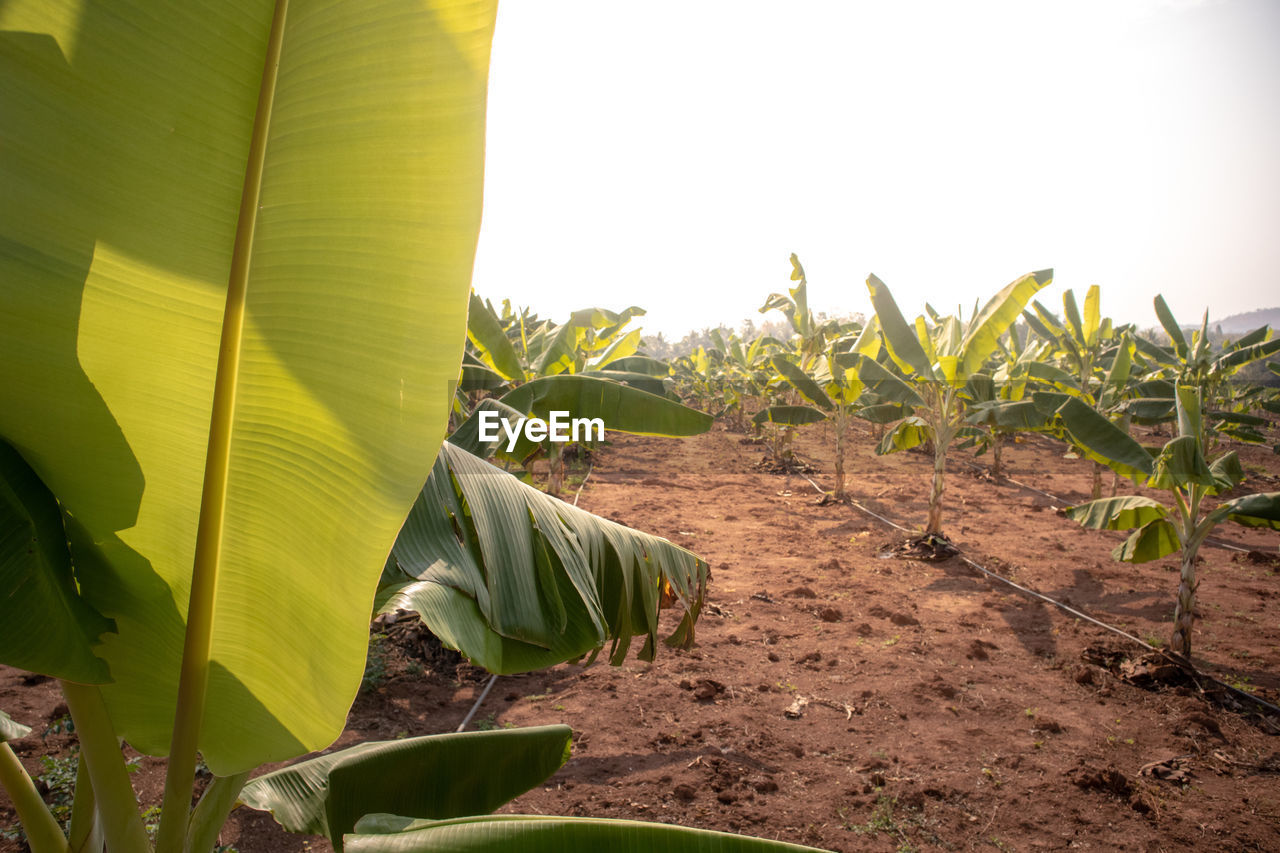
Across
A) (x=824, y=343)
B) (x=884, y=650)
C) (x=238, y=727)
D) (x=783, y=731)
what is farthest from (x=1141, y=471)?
(x=824, y=343)

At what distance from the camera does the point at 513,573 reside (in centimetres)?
156

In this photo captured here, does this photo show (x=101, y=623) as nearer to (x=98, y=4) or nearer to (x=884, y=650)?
(x=98, y=4)

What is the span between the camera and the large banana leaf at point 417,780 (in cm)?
132

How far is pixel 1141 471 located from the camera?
4887 millimetres

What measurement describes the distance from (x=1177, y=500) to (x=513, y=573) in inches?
218

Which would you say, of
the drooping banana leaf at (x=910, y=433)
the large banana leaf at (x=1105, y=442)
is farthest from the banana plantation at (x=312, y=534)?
the drooping banana leaf at (x=910, y=433)

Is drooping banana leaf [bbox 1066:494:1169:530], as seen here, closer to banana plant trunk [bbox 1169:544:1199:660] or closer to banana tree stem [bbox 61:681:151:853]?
banana plant trunk [bbox 1169:544:1199:660]

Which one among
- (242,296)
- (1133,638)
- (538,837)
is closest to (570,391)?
(242,296)

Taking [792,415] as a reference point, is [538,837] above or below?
below

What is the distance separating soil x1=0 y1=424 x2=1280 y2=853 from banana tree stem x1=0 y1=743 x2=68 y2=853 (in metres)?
2.16

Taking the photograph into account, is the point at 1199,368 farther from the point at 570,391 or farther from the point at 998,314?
the point at 570,391

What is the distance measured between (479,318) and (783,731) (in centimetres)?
391

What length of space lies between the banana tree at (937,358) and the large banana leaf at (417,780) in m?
6.49

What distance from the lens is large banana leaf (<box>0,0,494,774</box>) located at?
31.4 inches
